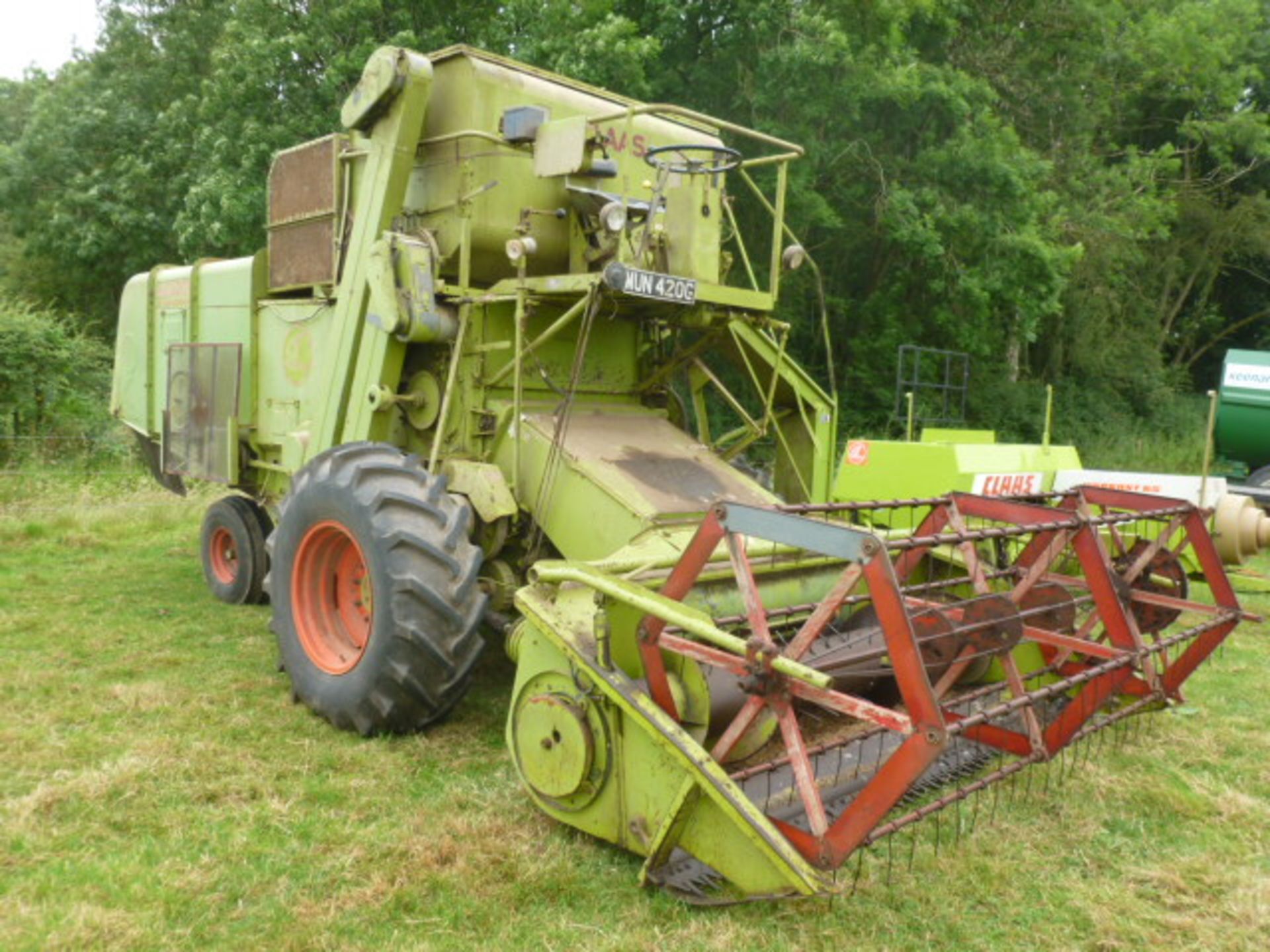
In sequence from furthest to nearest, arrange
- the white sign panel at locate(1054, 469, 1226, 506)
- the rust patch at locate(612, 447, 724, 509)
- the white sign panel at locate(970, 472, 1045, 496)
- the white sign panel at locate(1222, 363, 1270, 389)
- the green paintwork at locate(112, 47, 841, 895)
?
the white sign panel at locate(1222, 363, 1270, 389) → the white sign panel at locate(1054, 469, 1226, 506) → the white sign panel at locate(970, 472, 1045, 496) → the rust patch at locate(612, 447, 724, 509) → the green paintwork at locate(112, 47, 841, 895)

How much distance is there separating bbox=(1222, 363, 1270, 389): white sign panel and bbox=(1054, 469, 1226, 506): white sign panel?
21.9ft

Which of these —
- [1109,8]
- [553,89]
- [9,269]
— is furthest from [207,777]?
[9,269]

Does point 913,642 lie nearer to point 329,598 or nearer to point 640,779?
point 640,779

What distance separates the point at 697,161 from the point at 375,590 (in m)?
2.55

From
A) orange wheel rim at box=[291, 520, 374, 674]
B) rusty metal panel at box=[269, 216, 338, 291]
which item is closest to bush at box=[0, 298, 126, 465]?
rusty metal panel at box=[269, 216, 338, 291]

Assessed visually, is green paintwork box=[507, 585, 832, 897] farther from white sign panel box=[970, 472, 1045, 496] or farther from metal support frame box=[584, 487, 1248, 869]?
white sign panel box=[970, 472, 1045, 496]

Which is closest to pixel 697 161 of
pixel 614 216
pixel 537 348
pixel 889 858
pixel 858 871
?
pixel 614 216

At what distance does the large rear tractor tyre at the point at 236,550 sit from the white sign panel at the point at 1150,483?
5495 millimetres

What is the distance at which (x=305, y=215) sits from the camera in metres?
5.84

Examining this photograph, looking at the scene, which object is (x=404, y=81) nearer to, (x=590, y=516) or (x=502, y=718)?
(x=590, y=516)

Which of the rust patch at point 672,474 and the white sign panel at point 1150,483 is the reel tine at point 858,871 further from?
the white sign panel at point 1150,483

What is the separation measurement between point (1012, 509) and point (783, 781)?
1.38 m

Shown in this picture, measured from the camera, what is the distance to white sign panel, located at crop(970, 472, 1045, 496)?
246 inches

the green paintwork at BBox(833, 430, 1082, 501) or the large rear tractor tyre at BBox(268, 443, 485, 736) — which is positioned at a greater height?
the green paintwork at BBox(833, 430, 1082, 501)
